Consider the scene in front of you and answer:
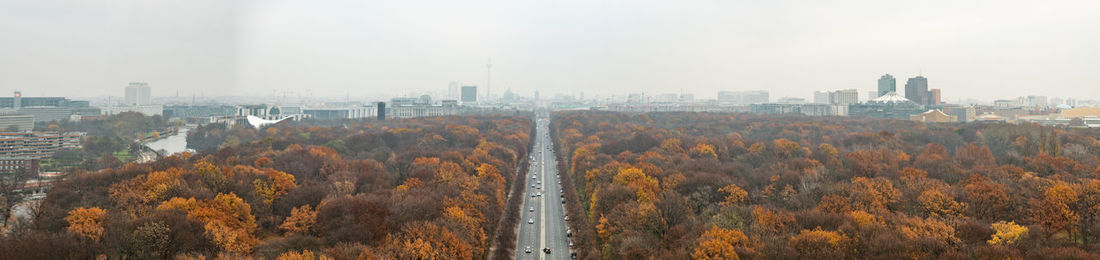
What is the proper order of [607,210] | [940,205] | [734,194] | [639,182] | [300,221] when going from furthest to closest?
[639,182], [607,210], [734,194], [940,205], [300,221]

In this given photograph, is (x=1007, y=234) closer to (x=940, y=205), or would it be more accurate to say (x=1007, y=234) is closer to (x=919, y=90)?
(x=940, y=205)

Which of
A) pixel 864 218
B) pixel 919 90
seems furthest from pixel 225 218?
pixel 919 90

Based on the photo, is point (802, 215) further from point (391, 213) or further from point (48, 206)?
point (48, 206)

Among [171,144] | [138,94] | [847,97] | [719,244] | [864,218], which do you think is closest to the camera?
[719,244]

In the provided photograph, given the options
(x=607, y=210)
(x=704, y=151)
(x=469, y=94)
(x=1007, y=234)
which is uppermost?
(x=469, y=94)

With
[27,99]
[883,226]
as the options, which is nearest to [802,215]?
[883,226]

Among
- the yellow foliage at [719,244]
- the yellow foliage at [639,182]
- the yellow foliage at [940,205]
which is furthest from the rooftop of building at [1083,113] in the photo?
the yellow foliage at [719,244]

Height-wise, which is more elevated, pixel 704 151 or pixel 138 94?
pixel 138 94
